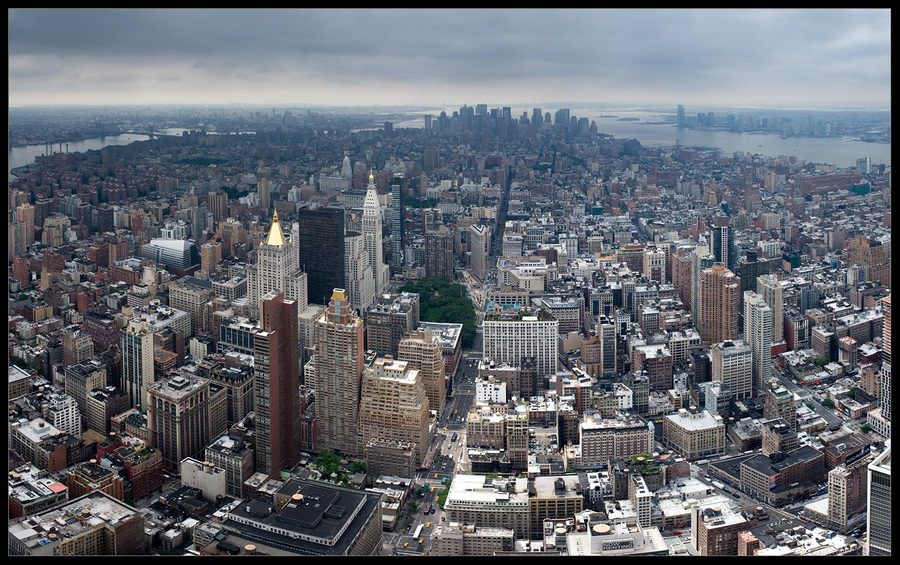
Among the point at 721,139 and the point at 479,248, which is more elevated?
the point at 721,139

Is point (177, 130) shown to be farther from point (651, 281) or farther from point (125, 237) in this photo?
point (651, 281)

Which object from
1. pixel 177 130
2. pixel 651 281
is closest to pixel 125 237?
pixel 177 130

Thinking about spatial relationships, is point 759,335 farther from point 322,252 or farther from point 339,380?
point 322,252

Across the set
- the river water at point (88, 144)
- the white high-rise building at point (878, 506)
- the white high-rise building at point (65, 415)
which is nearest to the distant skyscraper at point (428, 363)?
the white high-rise building at point (65, 415)

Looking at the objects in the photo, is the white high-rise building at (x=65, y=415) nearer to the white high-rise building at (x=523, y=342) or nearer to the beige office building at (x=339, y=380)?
the beige office building at (x=339, y=380)

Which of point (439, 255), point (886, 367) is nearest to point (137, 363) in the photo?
point (439, 255)
